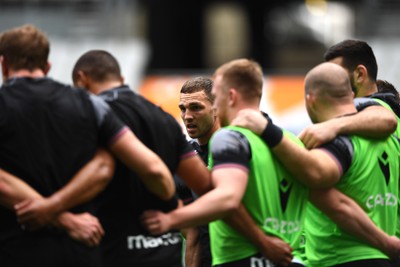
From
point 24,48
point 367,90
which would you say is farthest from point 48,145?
point 367,90

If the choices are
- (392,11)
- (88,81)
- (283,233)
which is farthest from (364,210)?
(392,11)

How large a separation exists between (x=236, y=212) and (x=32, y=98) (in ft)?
4.67

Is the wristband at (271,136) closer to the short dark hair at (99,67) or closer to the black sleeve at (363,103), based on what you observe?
the short dark hair at (99,67)

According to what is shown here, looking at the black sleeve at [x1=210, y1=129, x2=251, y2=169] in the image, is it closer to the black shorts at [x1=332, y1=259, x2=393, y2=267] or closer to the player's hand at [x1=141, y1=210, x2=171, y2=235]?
the player's hand at [x1=141, y1=210, x2=171, y2=235]

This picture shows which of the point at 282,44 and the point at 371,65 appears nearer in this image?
the point at 371,65

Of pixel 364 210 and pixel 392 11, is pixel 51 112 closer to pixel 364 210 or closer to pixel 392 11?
pixel 364 210

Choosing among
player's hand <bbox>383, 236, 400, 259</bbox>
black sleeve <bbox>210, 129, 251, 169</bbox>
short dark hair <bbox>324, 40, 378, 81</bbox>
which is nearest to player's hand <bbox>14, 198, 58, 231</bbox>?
black sleeve <bbox>210, 129, 251, 169</bbox>

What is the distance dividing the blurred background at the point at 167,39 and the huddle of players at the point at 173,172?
40.3 ft

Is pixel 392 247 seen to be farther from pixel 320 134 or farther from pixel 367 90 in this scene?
pixel 367 90

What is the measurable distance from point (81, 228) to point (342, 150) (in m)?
1.86

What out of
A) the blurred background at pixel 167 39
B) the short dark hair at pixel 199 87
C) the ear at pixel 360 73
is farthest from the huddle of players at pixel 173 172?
the blurred background at pixel 167 39

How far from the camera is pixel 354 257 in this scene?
7.36 m

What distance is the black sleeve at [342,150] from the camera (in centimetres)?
709

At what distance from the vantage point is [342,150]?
7.15m
